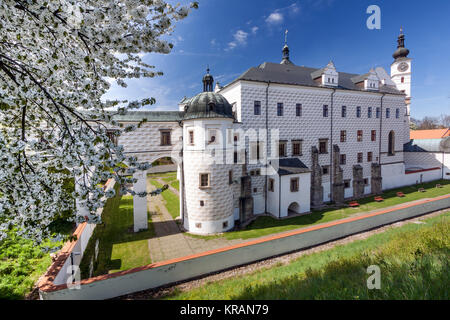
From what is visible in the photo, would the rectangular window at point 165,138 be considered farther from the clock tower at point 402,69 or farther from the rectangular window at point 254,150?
the clock tower at point 402,69

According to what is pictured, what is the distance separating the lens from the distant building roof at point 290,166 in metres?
17.0

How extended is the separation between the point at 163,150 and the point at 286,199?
10981 millimetres

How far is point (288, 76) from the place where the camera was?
64.3 feet

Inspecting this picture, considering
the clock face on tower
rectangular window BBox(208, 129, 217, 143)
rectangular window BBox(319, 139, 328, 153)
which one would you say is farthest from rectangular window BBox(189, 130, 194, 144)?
the clock face on tower

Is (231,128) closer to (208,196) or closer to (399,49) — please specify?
(208,196)

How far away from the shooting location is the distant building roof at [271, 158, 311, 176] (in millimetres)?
17016

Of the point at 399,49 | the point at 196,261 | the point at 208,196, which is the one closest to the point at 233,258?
the point at 196,261

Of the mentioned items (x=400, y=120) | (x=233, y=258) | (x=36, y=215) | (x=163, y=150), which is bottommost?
(x=233, y=258)

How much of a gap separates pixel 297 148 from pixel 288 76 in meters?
7.20

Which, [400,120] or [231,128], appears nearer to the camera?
[231,128]

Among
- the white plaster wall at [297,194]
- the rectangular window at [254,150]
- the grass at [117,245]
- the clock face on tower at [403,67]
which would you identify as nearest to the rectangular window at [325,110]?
the white plaster wall at [297,194]

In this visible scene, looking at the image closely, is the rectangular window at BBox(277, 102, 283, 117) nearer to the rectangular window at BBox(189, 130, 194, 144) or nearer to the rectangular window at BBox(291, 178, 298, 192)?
the rectangular window at BBox(291, 178, 298, 192)

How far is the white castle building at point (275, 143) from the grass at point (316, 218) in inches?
33.0

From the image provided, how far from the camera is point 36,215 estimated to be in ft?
14.4
